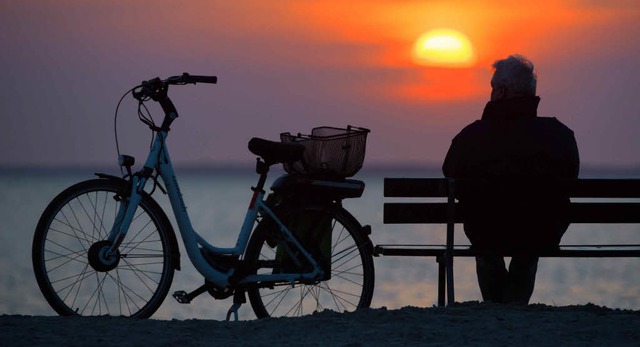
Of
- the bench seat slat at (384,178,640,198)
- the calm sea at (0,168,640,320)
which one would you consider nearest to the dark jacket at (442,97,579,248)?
the bench seat slat at (384,178,640,198)

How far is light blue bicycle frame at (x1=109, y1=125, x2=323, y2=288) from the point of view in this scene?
7.16 meters

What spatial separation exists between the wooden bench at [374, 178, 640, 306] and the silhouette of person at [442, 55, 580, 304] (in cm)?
10

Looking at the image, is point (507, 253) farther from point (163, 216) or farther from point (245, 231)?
point (163, 216)

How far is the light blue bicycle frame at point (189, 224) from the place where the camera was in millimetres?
7160

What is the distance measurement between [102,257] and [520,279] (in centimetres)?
293

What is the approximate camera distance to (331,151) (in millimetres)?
7668

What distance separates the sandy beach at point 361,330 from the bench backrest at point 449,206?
0.92m

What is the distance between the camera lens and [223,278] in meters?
7.53

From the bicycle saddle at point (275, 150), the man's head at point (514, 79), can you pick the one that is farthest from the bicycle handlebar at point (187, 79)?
the man's head at point (514, 79)

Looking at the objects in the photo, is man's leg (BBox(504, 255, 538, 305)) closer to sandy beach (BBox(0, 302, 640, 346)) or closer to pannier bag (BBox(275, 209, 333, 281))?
sandy beach (BBox(0, 302, 640, 346))

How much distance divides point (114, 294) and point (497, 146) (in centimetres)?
1098

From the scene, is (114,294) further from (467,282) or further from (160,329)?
(160,329)

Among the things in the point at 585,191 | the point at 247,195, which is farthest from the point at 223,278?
the point at 247,195

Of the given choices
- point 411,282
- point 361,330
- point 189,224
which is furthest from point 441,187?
point 411,282
